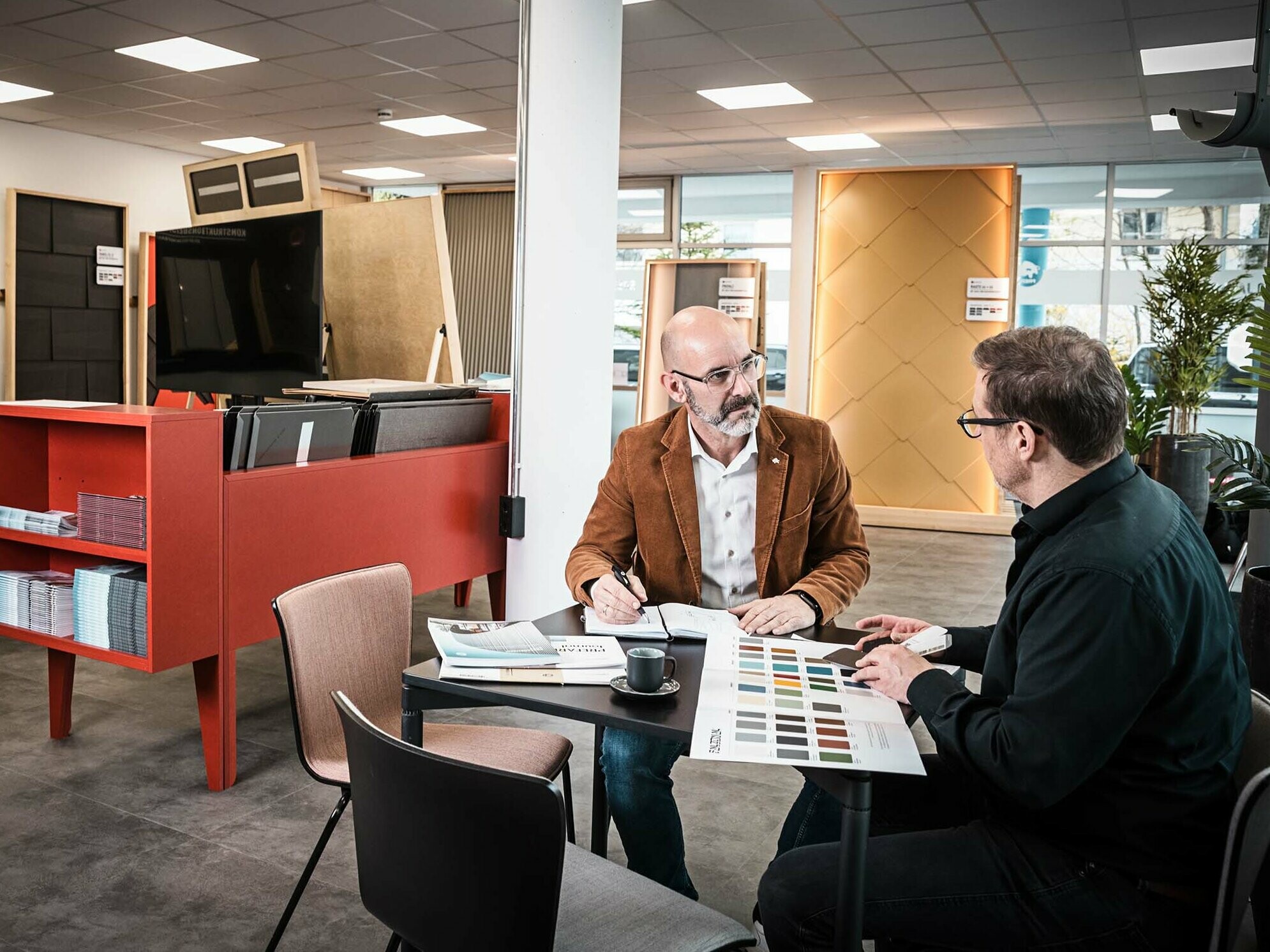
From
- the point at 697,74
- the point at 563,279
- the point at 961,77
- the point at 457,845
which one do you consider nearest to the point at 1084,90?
the point at 961,77

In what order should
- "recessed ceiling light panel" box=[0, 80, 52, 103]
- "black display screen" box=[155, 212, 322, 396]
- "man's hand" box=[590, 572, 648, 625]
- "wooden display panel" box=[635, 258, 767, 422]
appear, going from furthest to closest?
"wooden display panel" box=[635, 258, 767, 422], "recessed ceiling light panel" box=[0, 80, 52, 103], "black display screen" box=[155, 212, 322, 396], "man's hand" box=[590, 572, 648, 625]

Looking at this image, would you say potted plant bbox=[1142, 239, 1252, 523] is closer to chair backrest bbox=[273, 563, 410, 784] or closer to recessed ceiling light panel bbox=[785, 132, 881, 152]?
recessed ceiling light panel bbox=[785, 132, 881, 152]

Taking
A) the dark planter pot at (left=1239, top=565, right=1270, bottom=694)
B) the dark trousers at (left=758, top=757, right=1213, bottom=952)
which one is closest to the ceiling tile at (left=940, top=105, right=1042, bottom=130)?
the dark planter pot at (left=1239, top=565, right=1270, bottom=694)

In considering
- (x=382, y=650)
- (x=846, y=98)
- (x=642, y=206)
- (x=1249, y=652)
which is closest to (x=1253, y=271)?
(x=846, y=98)

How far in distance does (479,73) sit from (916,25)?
9.91 ft

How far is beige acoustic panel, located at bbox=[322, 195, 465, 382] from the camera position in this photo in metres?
4.67

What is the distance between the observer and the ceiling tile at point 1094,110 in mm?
7484

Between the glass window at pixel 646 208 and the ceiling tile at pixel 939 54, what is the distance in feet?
15.7

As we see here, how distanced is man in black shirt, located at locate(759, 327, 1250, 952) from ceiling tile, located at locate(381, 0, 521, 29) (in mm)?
4966

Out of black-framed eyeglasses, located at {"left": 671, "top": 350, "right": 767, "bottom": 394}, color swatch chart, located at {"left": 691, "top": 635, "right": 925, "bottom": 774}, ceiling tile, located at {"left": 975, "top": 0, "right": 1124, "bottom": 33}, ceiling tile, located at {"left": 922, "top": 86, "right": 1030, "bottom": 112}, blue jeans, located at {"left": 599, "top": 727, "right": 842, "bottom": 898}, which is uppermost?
ceiling tile, located at {"left": 922, "top": 86, "right": 1030, "bottom": 112}

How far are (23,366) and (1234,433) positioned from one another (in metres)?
11.0

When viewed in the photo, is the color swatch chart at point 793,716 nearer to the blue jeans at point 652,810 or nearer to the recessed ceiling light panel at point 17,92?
the blue jeans at point 652,810

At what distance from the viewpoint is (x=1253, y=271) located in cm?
909

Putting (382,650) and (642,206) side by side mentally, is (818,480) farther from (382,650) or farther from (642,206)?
(642,206)
